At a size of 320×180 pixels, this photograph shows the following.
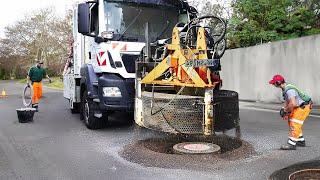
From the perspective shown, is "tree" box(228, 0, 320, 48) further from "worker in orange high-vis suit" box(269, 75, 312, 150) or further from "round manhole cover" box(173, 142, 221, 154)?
"round manhole cover" box(173, 142, 221, 154)

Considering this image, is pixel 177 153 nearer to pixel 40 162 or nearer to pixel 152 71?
pixel 152 71

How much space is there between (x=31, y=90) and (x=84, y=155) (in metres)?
7.31

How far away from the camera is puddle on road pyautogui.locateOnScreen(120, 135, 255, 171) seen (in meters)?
6.19

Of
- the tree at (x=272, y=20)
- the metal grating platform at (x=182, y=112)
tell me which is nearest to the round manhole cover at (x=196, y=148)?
the metal grating platform at (x=182, y=112)

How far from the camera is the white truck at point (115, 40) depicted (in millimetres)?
8133

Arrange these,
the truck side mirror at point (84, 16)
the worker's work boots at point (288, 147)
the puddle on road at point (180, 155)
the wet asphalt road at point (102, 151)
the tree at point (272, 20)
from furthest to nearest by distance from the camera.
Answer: the tree at point (272, 20) < the truck side mirror at point (84, 16) < the worker's work boots at point (288, 147) < the puddle on road at point (180, 155) < the wet asphalt road at point (102, 151)

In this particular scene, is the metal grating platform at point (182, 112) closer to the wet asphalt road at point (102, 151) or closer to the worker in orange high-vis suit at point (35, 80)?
the wet asphalt road at point (102, 151)

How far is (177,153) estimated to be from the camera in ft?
22.6

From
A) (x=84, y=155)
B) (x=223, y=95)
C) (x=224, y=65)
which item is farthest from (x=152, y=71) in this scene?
(x=224, y=65)

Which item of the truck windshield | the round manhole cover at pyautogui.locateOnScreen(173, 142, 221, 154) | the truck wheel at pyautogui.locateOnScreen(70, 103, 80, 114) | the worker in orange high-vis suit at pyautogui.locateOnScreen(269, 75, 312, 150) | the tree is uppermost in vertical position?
the tree

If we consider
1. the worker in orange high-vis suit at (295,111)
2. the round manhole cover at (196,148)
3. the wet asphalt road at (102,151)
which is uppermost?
the worker in orange high-vis suit at (295,111)

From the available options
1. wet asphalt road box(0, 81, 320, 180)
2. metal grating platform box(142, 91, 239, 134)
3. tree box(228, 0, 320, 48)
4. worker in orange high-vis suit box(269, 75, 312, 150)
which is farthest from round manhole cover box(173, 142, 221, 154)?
tree box(228, 0, 320, 48)

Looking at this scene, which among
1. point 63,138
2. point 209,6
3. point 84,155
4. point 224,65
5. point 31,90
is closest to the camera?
point 84,155

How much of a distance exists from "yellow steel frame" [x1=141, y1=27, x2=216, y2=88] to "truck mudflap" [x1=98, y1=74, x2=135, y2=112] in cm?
67
